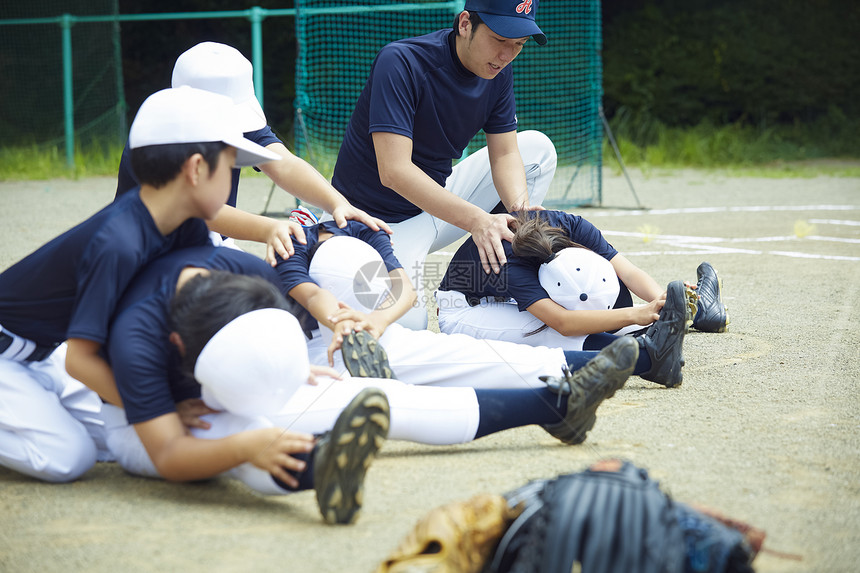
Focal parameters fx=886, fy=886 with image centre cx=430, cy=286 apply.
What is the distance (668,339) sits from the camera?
2.90m

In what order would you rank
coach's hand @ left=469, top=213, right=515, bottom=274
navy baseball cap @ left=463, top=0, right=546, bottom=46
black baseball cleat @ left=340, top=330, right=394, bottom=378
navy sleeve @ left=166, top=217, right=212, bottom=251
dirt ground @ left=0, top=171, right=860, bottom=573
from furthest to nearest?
navy baseball cap @ left=463, top=0, right=546, bottom=46, coach's hand @ left=469, top=213, right=515, bottom=274, black baseball cleat @ left=340, top=330, right=394, bottom=378, navy sleeve @ left=166, top=217, right=212, bottom=251, dirt ground @ left=0, top=171, right=860, bottom=573

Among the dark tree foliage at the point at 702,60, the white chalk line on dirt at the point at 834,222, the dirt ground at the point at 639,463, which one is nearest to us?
the dirt ground at the point at 639,463

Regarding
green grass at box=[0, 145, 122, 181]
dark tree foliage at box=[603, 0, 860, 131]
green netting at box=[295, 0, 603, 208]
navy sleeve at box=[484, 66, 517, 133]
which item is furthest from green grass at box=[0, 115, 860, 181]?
navy sleeve at box=[484, 66, 517, 133]

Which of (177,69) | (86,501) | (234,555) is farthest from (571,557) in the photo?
(177,69)

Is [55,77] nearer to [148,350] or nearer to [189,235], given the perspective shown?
[189,235]

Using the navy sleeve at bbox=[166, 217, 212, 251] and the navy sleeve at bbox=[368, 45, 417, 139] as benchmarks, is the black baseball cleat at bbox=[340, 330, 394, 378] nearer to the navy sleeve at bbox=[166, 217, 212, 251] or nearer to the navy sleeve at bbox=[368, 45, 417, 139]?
the navy sleeve at bbox=[166, 217, 212, 251]

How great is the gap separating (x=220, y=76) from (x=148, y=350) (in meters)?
1.47

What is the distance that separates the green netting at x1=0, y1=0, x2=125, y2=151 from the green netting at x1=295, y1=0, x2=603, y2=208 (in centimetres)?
276

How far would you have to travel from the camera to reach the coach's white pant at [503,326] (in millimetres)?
3197

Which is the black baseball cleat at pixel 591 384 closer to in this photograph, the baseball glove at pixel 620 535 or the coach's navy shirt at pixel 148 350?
the baseball glove at pixel 620 535

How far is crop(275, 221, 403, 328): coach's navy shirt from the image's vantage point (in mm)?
2832

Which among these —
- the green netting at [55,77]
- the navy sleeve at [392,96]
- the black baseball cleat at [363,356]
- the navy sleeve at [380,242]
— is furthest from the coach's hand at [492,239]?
the green netting at [55,77]

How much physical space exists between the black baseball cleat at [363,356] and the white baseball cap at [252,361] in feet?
1.36

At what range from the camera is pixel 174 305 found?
203cm
